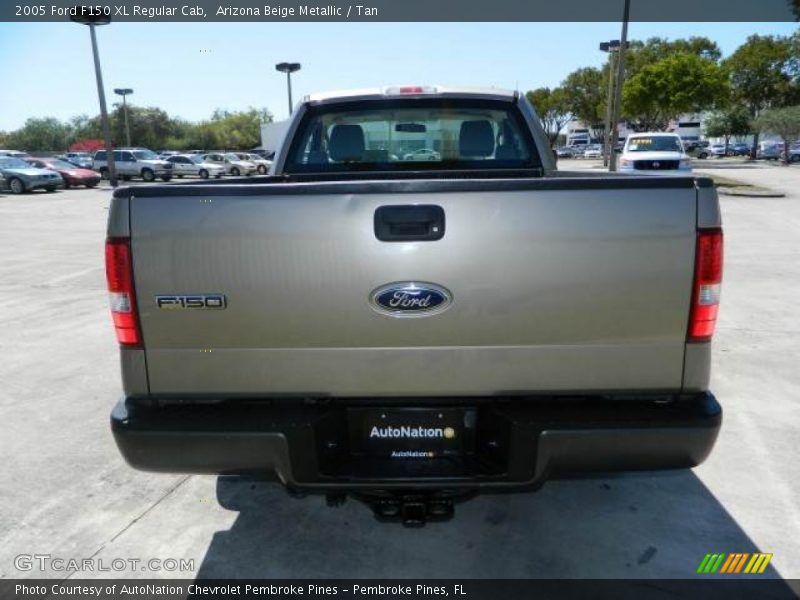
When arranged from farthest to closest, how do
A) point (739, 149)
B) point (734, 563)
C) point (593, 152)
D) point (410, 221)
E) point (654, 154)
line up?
point (593, 152) < point (739, 149) < point (654, 154) < point (734, 563) < point (410, 221)

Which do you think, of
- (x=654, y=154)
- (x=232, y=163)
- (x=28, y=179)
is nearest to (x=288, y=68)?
(x=232, y=163)

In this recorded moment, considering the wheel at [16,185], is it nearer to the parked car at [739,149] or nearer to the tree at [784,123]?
the tree at [784,123]

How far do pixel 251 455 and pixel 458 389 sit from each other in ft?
2.58

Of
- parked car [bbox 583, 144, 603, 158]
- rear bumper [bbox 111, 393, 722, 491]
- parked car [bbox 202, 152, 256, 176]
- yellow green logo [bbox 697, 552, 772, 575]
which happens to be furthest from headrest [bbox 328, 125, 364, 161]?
parked car [bbox 583, 144, 603, 158]

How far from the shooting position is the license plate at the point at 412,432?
2258 mm

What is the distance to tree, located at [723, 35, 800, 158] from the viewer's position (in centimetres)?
5297

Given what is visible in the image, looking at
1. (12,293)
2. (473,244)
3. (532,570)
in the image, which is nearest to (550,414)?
(473,244)

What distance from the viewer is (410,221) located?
206cm

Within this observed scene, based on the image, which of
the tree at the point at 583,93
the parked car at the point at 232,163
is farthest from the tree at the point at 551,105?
the parked car at the point at 232,163

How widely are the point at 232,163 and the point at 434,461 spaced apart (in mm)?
36617

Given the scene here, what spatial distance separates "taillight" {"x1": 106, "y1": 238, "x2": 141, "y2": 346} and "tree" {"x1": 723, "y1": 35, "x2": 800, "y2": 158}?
205 feet

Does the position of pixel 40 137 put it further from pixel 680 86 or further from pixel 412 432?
pixel 412 432

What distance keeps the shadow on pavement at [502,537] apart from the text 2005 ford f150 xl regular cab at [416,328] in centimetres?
55

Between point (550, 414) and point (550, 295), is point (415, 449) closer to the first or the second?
point (550, 414)
